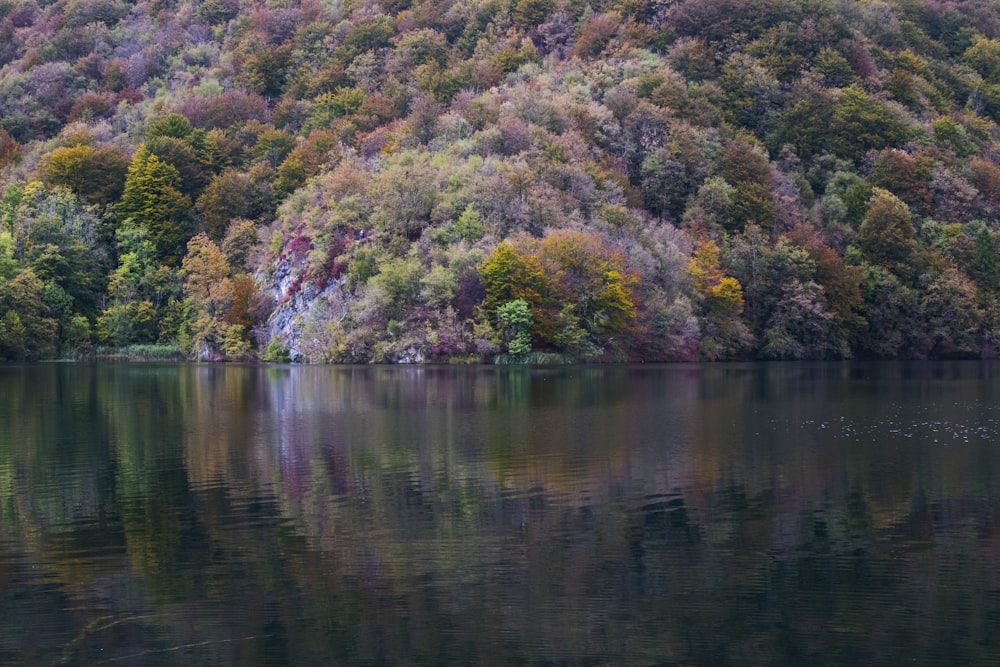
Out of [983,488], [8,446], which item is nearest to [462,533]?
[983,488]

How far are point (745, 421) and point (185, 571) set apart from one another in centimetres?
2689

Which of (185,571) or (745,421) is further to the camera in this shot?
(745,421)

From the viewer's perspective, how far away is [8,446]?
3359 cm

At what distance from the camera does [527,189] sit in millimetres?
98438

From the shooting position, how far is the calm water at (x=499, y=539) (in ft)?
52.1

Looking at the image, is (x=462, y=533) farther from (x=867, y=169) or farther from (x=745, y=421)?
(x=867, y=169)

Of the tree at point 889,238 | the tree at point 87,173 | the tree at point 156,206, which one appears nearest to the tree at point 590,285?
the tree at point 889,238

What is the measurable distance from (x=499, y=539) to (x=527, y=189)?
78887mm

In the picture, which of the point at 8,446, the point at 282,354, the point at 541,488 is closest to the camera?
the point at 541,488

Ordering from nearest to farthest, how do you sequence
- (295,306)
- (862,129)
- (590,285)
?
(590,285) < (295,306) < (862,129)

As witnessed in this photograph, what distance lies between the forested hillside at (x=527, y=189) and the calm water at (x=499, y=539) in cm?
4995

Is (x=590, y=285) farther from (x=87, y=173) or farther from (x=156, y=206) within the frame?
(x=87, y=173)

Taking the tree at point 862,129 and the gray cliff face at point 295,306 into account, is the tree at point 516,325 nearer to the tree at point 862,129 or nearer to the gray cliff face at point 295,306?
the gray cliff face at point 295,306

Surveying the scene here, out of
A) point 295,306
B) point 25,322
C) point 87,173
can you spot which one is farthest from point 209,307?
point 87,173
